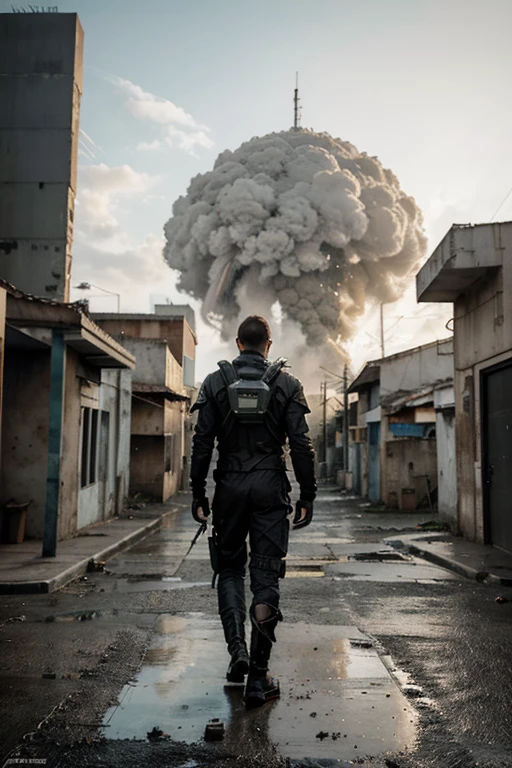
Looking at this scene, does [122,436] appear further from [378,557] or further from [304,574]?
[304,574]

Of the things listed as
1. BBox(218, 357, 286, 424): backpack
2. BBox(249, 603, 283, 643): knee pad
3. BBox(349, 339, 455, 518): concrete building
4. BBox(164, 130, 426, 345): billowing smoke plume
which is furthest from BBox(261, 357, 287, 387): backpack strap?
BBox(164, 130, 426, 345): billowing smoke plume

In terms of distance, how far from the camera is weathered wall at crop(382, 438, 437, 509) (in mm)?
22312

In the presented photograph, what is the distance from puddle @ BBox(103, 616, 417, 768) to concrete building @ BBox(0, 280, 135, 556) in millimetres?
4949

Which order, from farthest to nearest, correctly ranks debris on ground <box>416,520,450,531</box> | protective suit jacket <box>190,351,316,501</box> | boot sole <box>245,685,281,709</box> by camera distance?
debris on ground <box>416,520,450,531</box> → protective suit jacket <box>190,351,316,501</box> → boot sole <box>245,685,281,709</box>

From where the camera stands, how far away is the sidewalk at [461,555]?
8.32 metres

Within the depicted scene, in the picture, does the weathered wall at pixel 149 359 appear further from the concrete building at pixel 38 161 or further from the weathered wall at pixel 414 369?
the weathered wall at pixel 414 369

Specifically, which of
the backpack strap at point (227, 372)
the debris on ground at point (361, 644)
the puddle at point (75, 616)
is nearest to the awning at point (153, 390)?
the puddle at point (75, 616)

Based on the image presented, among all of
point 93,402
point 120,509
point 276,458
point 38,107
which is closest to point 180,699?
point 276,458

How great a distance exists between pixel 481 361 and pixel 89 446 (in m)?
7.33

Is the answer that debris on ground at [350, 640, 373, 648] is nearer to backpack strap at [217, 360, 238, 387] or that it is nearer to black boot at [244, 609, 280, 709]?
black boot at [244, 609, 280, 709]

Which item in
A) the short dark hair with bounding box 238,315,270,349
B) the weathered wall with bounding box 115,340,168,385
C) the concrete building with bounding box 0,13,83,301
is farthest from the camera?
the weathered wall with bounding box 115,340,168,385

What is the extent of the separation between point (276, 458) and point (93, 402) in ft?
36.4

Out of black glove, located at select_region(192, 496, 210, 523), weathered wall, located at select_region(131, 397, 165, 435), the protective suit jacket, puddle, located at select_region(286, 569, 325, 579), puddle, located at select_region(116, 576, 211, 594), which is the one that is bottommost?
puddle, located at select_region(286, 569, 325, 579)

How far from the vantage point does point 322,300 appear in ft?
190
